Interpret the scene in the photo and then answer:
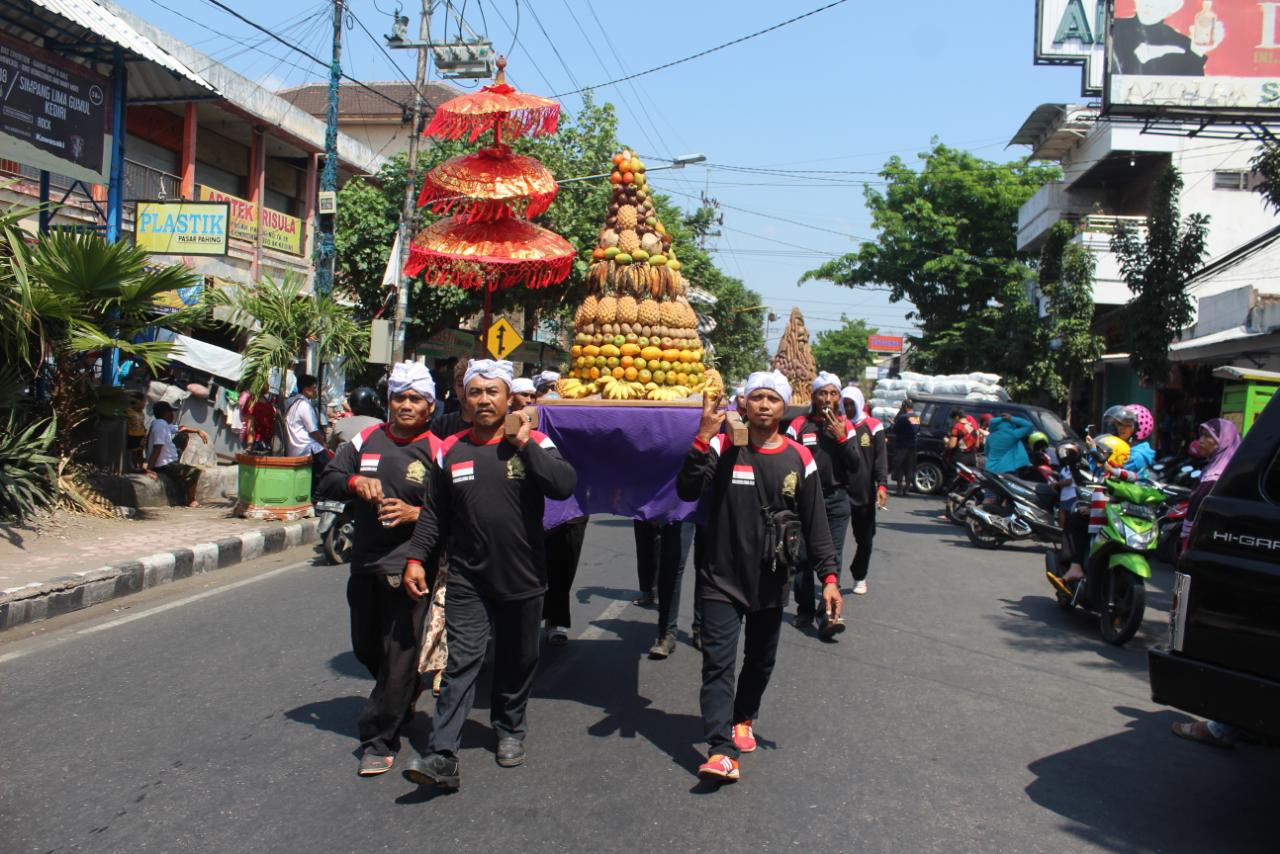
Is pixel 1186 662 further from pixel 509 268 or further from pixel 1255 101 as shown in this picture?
pixel 1255 101

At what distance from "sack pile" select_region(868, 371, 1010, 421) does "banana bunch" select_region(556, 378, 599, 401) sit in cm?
1756

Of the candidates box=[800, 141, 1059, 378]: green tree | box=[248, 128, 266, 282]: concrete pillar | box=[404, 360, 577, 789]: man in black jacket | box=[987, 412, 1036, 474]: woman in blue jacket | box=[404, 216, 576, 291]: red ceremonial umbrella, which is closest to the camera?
box=[404, 360, 577, 789]: man in black jacket

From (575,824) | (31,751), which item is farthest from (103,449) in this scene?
(575,824)

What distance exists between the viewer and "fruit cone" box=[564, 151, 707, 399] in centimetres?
627

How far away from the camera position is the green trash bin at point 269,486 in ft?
39.2

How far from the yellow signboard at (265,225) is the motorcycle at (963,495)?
14246 millimetres

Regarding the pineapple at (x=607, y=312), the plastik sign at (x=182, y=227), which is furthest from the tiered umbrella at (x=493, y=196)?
the plastik sign at (x=182, y=227)

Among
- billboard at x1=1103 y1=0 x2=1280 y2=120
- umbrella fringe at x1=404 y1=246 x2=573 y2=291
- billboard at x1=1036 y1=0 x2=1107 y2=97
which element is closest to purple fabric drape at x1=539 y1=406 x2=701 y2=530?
umbrella fringe at x1=404 y1=246 x2=573 y2=291

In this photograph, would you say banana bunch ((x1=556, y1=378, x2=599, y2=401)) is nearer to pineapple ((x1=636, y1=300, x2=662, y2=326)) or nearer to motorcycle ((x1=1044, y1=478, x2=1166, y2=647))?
pineapple ((x1=636, y1=300, x2=662, y2=326))

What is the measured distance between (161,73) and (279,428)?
5.99 metres

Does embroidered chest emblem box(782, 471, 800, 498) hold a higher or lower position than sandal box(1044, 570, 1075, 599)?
higher

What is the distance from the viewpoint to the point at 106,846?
3.68 m

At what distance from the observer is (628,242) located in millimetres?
6570

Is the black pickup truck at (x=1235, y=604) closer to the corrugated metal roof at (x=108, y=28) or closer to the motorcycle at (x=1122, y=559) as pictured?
the motorcycle at (x=1122, y=559)
